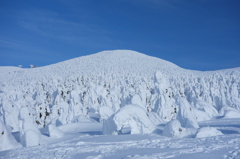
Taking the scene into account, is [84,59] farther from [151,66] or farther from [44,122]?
[44,122]

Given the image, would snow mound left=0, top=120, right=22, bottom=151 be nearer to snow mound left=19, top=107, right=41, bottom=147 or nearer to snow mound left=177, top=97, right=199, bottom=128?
snow mound left=19, top=107, right=41, bottom=147

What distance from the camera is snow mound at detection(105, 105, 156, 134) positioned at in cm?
1280

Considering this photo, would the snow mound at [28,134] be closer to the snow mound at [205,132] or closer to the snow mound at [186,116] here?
the snow mound at [205,132]

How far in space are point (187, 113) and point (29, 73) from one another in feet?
325

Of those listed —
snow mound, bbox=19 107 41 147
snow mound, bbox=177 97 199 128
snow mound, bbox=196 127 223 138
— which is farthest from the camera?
snow mound, bbox=177 97 199 128

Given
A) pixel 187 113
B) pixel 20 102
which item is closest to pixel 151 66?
pixel 20 102

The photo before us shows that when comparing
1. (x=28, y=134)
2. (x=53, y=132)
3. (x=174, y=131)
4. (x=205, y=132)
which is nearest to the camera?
(x=205, y=132)

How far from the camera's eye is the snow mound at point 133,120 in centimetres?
1280

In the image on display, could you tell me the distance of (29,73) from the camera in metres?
106

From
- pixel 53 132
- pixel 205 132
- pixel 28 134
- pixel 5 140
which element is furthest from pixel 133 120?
pixel 5 140

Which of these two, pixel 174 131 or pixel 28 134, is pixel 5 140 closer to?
pixel 28 134

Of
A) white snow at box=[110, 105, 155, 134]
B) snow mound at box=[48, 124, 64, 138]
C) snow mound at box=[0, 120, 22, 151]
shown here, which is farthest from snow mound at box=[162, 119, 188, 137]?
snow mound at box=[0, 120, 22, 151]

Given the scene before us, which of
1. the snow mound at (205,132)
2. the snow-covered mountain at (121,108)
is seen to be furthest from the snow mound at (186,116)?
the snow mound at (205,132)

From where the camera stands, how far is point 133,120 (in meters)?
13.0
